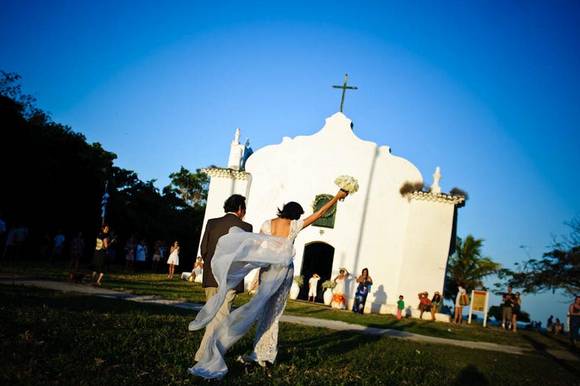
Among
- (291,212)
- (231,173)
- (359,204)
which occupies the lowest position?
(291,212)

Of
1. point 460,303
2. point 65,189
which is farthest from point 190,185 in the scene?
point 460,303

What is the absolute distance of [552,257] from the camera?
84.4ft

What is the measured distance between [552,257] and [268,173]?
711 inches

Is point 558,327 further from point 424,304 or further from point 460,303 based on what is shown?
point 424,304

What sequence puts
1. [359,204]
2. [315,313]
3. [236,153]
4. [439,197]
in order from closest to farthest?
[315,313], [439,197], [359,204], [236,153]

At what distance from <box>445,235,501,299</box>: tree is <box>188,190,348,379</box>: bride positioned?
38289 mm

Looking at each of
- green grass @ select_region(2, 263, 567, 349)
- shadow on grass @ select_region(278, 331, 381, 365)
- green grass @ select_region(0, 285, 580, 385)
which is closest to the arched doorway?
green grass @ select_region(2, 263, 567, 349)

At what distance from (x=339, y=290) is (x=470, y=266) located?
27.2 metres

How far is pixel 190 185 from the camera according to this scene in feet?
150

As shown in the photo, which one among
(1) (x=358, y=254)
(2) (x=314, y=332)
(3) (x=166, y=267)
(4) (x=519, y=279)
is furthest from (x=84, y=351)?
(4) (x=519, y=279)

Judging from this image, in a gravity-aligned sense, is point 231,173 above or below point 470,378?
above

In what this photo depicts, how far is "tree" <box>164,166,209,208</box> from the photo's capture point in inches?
1794

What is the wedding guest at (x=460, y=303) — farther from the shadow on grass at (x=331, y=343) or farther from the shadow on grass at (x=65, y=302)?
the shadow on grass at (x=65, y=302)

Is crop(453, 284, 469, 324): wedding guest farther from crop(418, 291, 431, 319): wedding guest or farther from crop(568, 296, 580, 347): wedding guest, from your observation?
crop(568, 296, 580, 347): wedding guest
